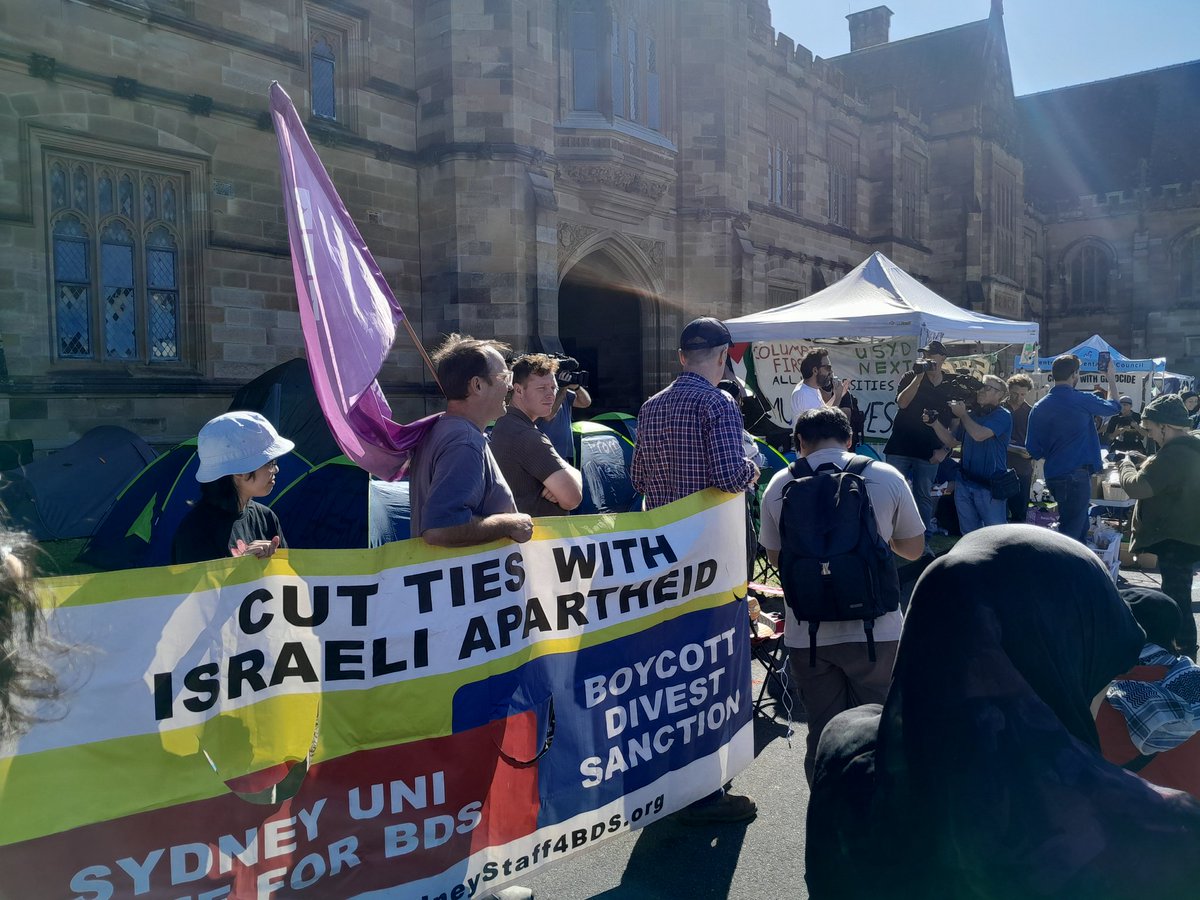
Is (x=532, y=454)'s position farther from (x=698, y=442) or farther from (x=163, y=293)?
(x=163, y=293)

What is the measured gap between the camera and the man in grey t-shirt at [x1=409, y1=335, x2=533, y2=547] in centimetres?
288

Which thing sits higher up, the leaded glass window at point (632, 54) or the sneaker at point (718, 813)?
the leaded glass window at point (632, 54)

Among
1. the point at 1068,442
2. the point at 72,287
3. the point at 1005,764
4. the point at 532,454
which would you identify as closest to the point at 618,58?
the point at 72,287

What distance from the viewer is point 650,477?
4.25 m

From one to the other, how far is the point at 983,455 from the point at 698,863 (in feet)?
17.1

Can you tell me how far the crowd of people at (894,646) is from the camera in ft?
4.43

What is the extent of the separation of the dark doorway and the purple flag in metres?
13.4

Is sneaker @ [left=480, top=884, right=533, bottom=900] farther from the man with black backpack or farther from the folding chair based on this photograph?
the folding chair

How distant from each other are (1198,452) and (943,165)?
27621 millimetres

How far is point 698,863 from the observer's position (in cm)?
341

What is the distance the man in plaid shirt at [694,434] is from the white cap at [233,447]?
5.53 feet

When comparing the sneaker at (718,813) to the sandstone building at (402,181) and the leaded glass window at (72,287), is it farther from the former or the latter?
the leaded glass window at (72,287)

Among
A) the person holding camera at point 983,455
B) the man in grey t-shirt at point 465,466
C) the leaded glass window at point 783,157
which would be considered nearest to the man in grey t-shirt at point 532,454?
the man in grey t-shirt at point 465,466

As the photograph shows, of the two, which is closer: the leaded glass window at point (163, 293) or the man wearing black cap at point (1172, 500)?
the man wearing black cap at point (1172, 500)
